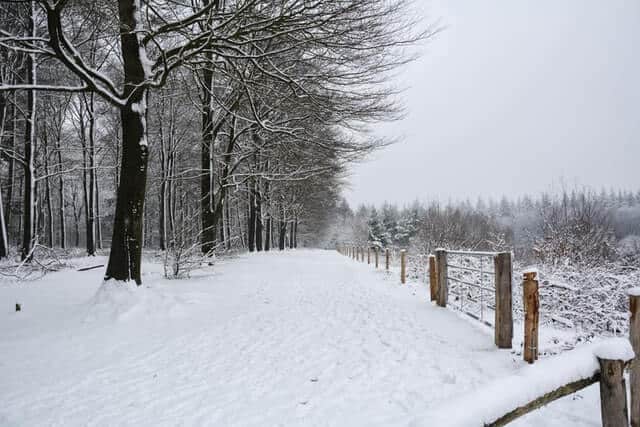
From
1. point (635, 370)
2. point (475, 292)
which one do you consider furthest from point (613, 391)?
point (475, 292)

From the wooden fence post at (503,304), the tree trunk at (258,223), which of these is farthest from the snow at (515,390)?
the tree trunk at (258,223)

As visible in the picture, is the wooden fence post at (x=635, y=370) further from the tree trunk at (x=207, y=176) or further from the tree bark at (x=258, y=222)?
the tree bark at (x=258, y=222)

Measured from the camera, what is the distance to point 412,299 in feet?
27.4

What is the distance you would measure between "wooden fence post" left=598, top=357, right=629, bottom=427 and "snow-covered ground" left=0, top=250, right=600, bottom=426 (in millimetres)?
867

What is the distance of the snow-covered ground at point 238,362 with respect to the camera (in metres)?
3.03

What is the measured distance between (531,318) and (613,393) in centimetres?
252

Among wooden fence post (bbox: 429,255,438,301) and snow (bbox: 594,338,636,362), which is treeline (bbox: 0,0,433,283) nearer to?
wooden fence post (bbox: 429,255,438,301)

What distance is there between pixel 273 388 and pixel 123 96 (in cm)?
650

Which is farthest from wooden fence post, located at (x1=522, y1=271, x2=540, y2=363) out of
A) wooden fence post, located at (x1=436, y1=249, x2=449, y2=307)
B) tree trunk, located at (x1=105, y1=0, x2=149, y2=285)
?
tree trunk, located at (x1=105, y1=0, x2=149, y2=285)

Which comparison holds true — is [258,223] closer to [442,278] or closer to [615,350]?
[442,278]

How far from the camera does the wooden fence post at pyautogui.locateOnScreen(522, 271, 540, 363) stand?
3963mm

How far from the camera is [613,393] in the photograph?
168 centimetres

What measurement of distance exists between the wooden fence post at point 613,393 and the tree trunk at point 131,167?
7143mm

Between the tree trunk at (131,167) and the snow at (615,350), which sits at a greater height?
the tree trunk at (131,167)
